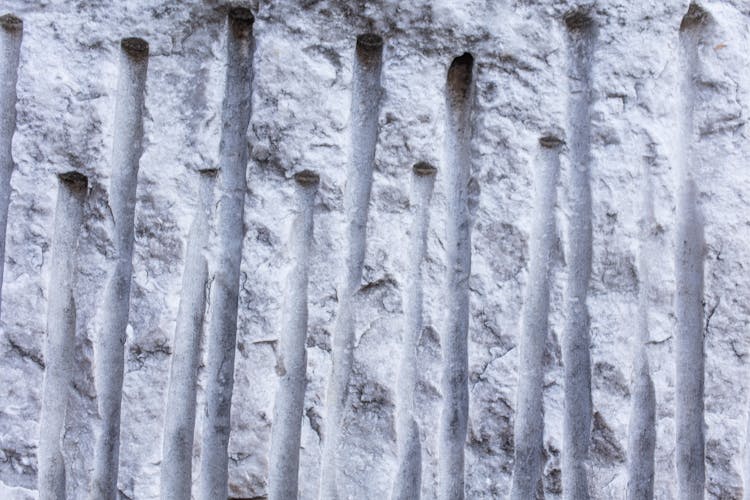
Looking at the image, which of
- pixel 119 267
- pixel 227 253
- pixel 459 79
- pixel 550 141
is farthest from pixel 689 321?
pixel 119 267

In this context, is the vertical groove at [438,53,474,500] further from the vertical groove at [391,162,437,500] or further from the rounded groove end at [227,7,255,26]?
the rounded groove end at [227,7,255,26]

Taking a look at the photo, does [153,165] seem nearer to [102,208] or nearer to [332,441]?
[102,208]

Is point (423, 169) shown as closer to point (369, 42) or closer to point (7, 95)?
point (369, 42)

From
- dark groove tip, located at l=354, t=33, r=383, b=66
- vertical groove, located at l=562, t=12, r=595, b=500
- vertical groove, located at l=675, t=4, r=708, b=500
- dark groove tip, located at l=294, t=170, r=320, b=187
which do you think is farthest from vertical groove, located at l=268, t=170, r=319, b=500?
vertical groove, located at l=675, t=4, r=708, b=500

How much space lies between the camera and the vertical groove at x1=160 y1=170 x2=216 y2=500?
80 centimetres

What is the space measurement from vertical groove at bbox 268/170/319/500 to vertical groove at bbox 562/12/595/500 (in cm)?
25

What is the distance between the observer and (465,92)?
0.82m

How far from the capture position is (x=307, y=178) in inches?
31.5

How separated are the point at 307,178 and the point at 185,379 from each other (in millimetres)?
229

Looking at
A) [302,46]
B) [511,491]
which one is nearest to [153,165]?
[302,46]

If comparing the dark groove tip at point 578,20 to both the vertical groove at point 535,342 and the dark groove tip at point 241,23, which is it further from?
the dark groove tip at point 241,23

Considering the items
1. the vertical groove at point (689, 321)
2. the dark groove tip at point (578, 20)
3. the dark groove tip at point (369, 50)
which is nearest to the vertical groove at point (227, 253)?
the dark groove tip at point (369, 50)

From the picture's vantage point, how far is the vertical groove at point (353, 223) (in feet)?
2.60

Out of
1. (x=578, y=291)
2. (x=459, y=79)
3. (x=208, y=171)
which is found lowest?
(x=578, y=291)
